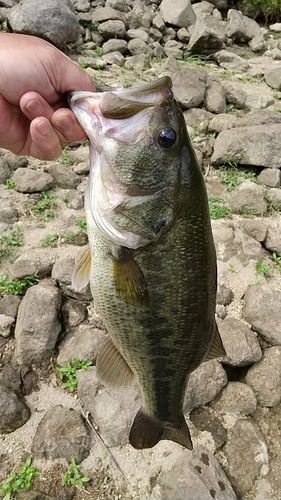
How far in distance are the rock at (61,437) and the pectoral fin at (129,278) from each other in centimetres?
160

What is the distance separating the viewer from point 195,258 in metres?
1.79

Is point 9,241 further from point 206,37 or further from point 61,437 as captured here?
point 206,37

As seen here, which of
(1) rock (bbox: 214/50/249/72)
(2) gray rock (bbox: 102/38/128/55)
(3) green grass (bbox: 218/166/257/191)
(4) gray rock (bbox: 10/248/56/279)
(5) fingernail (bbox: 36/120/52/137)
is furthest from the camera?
(1) rock (bbox: 214/50/249/72)

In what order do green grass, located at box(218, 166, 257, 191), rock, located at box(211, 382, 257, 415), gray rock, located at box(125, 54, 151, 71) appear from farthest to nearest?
1. gray rock, located at box(125, 54, 151, 71)
2. green grass, located at box(218, 166, 257, 191)
3. rock, located at box(211, 382, 257, 415)

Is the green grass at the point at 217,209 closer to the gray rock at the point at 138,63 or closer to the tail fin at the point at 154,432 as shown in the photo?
the tail fin at the point at 154,432

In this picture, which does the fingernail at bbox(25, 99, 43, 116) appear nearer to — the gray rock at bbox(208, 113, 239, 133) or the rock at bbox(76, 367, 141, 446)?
the rock at bbox(76, 367, 141, 446)

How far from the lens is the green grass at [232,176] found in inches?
203

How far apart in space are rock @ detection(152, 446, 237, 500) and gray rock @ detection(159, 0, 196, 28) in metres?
9.93

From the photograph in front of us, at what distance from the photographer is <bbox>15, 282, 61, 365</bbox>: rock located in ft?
10.7

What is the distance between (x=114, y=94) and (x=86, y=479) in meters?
2.35

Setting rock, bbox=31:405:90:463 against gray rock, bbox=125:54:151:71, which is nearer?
rock, bbox=31:405:90:463

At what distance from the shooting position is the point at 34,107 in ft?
6.55

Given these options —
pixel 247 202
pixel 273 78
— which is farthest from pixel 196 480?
pixel 273 78

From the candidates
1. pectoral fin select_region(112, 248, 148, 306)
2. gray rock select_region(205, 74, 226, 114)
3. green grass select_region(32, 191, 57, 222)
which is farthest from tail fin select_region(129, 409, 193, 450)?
gray rock select_region(205, 74, 226, 114)
